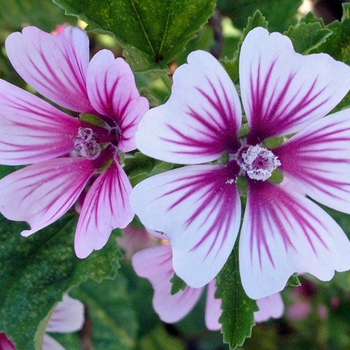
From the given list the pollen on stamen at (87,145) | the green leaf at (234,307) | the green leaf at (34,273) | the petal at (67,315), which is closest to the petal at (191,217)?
the green leaf at (234,307)

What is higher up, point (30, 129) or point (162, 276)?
point (30, 129)

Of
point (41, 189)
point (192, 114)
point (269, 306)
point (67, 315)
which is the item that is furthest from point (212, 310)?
point (192, 114)

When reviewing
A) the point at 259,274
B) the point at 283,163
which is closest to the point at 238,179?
the point at 283,163

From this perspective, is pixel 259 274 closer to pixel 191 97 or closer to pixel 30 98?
pixel 191 97

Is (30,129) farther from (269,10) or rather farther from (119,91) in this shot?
(269,10)

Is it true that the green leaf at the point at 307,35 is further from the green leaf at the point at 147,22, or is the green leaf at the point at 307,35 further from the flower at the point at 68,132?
the flower at the point at 68,132

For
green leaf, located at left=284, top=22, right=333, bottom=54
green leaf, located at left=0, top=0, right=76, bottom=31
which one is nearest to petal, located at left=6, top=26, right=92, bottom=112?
green leaf, located at left=284, top=22, right=333, bottom=54
